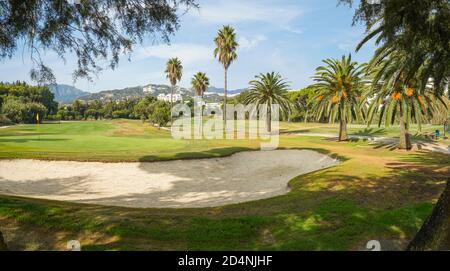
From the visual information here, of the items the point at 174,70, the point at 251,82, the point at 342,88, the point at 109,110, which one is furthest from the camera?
the point at 109,110

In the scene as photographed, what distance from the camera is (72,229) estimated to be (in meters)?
9.69

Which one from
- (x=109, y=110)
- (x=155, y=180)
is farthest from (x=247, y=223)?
(x=109, y=110)

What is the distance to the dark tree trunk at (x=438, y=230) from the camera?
6.88 meters

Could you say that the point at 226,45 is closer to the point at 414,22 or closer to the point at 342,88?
the point at 342,88

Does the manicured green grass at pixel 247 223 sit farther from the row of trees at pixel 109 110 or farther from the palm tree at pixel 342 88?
the row of trees at pixel 109 110

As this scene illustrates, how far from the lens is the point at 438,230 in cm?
697

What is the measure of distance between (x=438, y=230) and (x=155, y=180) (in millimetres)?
16375

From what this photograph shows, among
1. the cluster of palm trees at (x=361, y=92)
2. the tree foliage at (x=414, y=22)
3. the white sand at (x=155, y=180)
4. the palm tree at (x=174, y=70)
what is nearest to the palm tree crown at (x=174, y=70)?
the palm tree at (x=174, y=70)

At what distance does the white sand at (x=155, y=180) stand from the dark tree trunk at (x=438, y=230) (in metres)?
9.18

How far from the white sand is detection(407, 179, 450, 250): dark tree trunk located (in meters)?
9.18

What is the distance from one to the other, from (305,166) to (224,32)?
44479 millimetres

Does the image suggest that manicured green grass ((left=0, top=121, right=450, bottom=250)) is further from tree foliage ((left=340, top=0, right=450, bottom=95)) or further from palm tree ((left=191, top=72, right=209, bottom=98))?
palm tree ((left=191, top=72, right=209, bottom=98))

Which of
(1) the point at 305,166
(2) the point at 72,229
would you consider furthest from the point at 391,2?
(1) the point at 305,166
